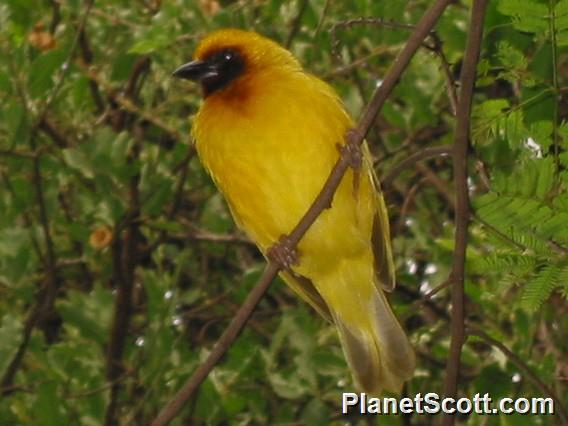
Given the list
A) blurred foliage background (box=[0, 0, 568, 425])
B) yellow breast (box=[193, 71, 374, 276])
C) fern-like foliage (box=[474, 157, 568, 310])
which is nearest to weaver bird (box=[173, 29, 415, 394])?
yellow breast (box=[193, 71, 374, 276])

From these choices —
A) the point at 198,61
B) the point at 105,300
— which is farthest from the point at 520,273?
the point at 105,300

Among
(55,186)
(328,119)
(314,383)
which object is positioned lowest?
(314,383)

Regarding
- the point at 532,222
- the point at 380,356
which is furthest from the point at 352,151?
the point at 380,356

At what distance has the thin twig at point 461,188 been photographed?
283 cm

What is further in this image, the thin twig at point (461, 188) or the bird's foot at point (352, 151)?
the bird's foot at point (352, 151)

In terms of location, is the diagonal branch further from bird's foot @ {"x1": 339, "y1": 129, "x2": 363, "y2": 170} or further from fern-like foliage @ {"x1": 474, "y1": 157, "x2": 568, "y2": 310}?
fern-like foliage @ {"x1": 474, "y1": 157, "x2": 568, "y2": 310}

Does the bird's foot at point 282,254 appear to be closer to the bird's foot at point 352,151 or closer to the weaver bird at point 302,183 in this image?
the weaver bird at point 302,183

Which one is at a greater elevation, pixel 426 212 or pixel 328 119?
pixel 328 119

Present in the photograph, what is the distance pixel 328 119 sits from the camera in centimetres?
371

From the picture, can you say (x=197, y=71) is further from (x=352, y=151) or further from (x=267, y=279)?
(x=267, y=279)

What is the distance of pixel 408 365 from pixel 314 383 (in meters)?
0.76

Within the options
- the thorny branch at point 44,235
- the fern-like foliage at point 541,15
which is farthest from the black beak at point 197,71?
the fern-like foliage at point 541,15

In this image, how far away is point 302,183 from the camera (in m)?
3.70

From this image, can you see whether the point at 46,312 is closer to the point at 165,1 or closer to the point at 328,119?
the point at 165,1
